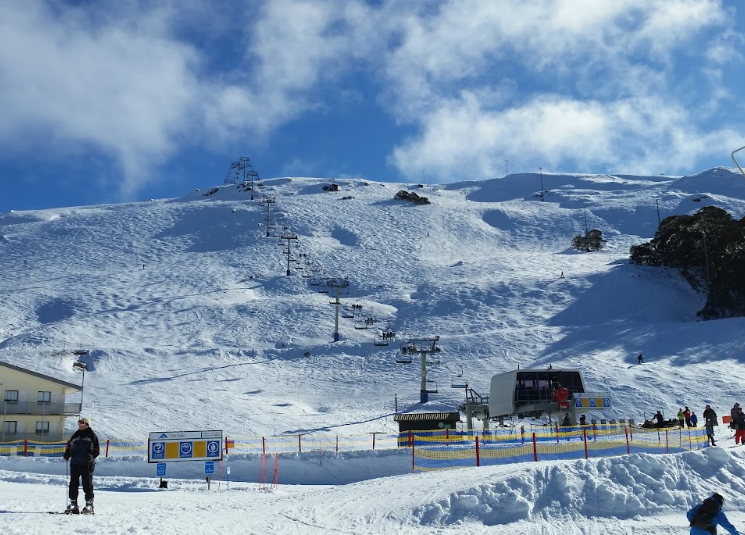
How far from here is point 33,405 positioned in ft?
116

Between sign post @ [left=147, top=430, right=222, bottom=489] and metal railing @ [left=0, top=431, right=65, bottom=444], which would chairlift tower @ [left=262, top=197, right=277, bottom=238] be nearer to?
metal railing @ [left=0, top=431, right=65, bottom=444]

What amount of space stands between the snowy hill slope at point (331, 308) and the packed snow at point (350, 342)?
0.25 m

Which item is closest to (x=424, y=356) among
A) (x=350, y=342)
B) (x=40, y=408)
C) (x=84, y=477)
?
(x=350, y=342)

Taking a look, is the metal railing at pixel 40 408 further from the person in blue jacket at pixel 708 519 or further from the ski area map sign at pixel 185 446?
the person in blue jacket at pixel 708 519

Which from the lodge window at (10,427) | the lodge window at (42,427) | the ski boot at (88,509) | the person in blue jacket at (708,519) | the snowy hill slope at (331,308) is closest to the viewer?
the person in blue jacket at (708,519)

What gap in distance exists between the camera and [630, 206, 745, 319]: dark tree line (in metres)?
56.4

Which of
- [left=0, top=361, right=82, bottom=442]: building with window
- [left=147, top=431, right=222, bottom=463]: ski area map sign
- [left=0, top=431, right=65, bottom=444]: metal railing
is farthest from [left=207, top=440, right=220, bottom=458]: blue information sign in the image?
[left=0, top=361, right=82, bottom=442]: building with window

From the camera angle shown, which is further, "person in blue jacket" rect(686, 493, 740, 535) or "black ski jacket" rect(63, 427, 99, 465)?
"black ski jacket" rect(63, 427, 99, 465)

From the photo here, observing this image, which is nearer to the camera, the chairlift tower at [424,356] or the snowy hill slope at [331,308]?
the snowy hill slope at [331,308]

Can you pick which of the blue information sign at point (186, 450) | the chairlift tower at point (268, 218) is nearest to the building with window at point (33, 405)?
the blue information sign at point (186, 450)

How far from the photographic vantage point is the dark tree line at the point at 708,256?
5644 cm

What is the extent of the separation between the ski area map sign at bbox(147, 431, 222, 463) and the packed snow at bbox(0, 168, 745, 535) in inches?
32.0

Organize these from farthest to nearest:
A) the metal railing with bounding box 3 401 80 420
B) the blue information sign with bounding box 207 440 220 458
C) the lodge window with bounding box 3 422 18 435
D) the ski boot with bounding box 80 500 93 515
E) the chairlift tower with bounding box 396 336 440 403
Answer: the chairlift tower with bounding box 396 336 440 403, the metal railing with bounding box 3 401 80 420, the lodge window with bounding box 3 422 18 435, the blue information sign with bounding box 207 440 220 458, the ski boot with bounding box 80 500 93 515

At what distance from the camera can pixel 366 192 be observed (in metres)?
123
